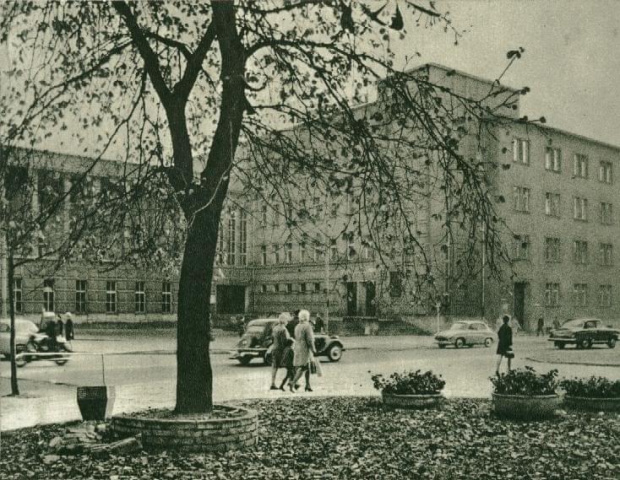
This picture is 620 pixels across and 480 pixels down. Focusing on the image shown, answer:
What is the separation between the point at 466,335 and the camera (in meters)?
40.2

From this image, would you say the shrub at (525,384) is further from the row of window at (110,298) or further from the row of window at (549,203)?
the row of window at (549,203)

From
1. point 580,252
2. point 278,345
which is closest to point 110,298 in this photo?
point 580,252

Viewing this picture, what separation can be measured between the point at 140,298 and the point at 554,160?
102 ft

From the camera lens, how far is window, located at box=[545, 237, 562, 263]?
52.3 metres

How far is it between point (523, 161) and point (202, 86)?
145 feet

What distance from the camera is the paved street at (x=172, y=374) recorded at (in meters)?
15.3

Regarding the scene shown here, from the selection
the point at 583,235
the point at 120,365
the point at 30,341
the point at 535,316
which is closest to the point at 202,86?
the point at 120,365

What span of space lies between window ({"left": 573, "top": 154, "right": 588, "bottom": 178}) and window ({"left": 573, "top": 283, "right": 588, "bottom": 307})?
823 cm

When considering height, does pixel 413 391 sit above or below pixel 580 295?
below

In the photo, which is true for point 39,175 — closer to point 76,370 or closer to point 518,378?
point 518,378

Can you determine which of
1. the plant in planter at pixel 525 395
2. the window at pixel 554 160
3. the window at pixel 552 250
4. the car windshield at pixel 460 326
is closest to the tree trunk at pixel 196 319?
the plant in planter at pixel 525 395

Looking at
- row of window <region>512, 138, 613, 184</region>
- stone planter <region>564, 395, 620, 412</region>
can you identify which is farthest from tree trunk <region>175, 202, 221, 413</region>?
row of window <region>512, 138, 613, 184</region>

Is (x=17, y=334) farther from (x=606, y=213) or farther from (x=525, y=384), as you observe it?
(x=606, y=213)

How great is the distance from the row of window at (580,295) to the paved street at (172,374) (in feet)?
56.0
